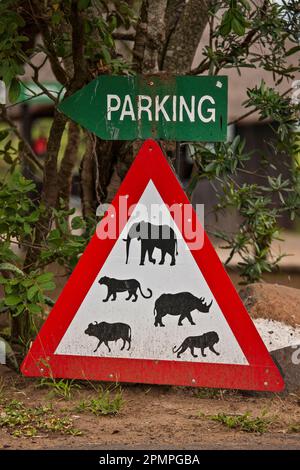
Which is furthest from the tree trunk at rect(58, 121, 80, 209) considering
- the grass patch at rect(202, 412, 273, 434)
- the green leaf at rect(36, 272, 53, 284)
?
the grass patch at rect(202, 412, 273, 434)

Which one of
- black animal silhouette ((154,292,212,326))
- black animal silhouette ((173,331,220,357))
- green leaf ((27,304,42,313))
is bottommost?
black animal silhouette ((173,331,220,357))

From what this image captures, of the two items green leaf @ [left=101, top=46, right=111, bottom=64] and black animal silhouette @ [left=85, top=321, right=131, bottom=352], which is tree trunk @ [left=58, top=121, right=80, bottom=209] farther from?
black animal silhouette @ [left=85, top=321, right=131, bottom=352]

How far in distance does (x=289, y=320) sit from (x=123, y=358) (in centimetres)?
126

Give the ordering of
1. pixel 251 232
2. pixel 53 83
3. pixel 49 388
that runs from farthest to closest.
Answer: pixel 53 83 < pixel 251 232 < pixel 49 388

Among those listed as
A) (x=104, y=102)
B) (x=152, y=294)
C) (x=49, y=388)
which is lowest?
(x=49, y=388)

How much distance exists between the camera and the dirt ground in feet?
11.4

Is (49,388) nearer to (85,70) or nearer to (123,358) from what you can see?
(123,358)

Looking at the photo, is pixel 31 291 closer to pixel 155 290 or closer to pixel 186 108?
pixel 155 290

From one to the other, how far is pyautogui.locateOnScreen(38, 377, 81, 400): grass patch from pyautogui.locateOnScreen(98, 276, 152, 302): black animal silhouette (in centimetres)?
48

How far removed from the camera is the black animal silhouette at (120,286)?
3656mm

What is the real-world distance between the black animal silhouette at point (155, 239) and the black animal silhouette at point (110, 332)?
0.25 metres

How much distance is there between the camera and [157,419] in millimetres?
3777

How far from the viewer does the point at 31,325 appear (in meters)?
4.53

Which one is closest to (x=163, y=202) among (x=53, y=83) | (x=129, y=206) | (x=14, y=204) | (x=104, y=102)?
(x=129, y=206)
